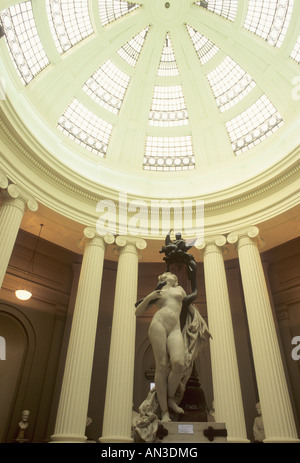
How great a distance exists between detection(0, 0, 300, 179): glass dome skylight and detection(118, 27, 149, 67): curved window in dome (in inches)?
2.2

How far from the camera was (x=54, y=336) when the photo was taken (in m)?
14.4

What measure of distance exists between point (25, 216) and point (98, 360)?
6983mm

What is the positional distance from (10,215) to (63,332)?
255 inches

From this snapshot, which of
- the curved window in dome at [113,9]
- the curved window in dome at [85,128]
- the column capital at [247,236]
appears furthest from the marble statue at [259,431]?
the curved window in dome at [113,9]

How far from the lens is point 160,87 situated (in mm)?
18547

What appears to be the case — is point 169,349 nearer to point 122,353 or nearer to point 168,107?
point 122,353

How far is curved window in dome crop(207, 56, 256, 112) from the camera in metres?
16.9

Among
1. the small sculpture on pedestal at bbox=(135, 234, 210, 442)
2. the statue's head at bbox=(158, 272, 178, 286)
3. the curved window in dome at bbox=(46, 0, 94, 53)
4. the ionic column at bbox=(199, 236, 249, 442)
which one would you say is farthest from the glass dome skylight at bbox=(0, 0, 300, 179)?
the small sculpture on pedestal at bbox=(135, 234, 210, 442)

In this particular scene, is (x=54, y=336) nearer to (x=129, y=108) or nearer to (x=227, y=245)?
(x=227, y=245)

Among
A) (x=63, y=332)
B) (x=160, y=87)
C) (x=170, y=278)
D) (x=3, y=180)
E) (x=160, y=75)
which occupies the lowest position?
(x=170, y=278)

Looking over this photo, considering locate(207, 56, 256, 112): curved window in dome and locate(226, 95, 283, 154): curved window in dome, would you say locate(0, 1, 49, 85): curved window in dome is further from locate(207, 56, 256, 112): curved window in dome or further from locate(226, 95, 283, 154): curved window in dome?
locate(226, 95, 283, 154): curved window in dome

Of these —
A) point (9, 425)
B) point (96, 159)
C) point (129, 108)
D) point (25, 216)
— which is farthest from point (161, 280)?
point (129, 108)

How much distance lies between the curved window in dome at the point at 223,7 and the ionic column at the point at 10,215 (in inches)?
535

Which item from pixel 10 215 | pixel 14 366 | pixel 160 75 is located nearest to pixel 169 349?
pixel 10 215
